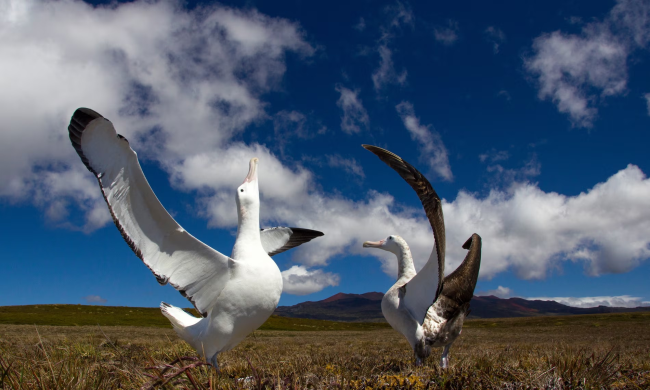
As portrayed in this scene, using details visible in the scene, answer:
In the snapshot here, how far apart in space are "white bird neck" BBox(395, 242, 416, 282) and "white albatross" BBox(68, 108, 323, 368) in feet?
10.9

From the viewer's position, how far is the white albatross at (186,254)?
5.01 meters

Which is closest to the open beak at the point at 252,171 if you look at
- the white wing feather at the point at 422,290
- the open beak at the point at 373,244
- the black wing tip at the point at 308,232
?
the black wing tip at the point at 308,232

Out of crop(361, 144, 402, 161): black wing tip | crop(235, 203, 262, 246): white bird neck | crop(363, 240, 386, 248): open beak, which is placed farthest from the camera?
crop(363, 240, 386, 248): open beak

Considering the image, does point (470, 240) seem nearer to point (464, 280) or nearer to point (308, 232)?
point (464, 280)

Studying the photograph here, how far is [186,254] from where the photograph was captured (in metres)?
5.38

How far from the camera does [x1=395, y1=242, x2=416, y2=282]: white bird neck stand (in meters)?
7.78

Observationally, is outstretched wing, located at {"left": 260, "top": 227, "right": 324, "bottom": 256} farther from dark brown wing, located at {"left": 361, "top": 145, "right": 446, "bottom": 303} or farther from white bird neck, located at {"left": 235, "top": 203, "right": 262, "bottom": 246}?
dark brown wing, located at {"left": 361, "top": 145, "right": 446, "bottom": 303}

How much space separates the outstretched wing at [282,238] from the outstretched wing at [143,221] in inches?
87.3

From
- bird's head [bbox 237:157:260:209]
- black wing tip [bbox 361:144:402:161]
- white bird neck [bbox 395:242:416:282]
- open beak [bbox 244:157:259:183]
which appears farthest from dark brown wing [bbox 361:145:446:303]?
white bird neck [bbox 395:242:416:282]

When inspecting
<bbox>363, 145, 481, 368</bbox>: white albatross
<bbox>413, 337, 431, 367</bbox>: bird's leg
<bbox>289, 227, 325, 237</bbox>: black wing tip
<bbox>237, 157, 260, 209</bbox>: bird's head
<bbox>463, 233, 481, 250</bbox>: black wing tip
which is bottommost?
<bbox>413, 337, 431, 367</bbox>: bird's leg

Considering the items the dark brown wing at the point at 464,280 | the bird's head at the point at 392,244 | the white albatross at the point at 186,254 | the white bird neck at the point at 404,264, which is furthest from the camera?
the bird's head at the point at 392,244

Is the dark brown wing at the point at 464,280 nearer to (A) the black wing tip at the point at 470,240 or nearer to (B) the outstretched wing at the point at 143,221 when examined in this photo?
(A) the black wing tip at the point at 470,240

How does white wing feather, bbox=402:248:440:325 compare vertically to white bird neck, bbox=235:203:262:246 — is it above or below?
below

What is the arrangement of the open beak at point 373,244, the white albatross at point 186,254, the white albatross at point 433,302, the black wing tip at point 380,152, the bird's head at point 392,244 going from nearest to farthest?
the black wing tip at point 380,152 < the white albatross at point 186,254 < the white albatross at point 433,302 < the bird's head at point 392,244 < the open beak at point 373,244
